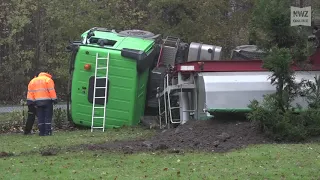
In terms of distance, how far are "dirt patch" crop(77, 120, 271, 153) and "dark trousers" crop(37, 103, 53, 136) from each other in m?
3.06

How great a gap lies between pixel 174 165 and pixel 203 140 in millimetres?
2417

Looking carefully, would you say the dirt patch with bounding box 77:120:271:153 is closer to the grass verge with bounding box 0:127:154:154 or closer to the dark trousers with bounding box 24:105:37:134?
the grass verge with bounding box 0:127:154:154

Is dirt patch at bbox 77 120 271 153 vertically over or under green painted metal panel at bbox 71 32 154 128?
under

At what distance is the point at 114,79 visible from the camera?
15.2 m

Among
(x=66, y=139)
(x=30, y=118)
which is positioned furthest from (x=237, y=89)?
(x=30, y=118)

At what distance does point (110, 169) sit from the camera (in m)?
8.63

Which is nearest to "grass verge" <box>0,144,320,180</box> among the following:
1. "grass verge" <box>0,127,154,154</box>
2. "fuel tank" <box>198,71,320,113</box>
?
"grass verge" <box>0,127,154,154</box>

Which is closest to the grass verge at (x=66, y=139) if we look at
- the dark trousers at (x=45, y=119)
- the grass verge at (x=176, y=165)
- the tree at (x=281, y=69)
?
the dark trousers at (x=45, y=119)

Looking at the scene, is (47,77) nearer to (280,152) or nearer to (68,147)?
(68,147)

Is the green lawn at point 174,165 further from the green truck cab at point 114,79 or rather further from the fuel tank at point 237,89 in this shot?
the green truck cab at point 114,79

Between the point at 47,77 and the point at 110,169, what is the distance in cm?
674

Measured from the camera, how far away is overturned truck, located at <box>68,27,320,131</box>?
14.0 m

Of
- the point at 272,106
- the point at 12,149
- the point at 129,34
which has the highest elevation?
the point at 129,34

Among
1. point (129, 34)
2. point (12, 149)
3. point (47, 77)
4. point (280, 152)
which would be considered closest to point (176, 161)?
point (280, 152)
